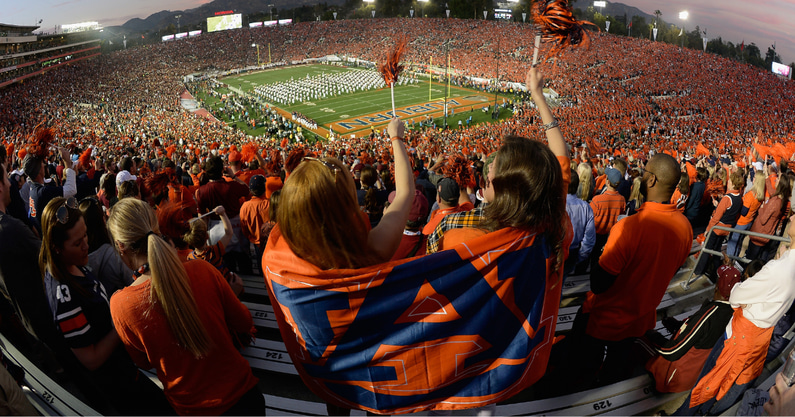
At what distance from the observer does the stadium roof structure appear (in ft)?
182

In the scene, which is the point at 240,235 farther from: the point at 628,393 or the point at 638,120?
the point at 638,120

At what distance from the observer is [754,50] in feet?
257

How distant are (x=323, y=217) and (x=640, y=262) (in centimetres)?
222

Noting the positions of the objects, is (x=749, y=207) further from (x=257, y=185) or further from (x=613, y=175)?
(x=257, y=185)

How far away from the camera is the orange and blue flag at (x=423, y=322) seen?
194 cm

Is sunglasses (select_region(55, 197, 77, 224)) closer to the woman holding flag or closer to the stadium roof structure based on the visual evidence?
the woman holding flag

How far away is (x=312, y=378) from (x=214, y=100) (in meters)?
48.6

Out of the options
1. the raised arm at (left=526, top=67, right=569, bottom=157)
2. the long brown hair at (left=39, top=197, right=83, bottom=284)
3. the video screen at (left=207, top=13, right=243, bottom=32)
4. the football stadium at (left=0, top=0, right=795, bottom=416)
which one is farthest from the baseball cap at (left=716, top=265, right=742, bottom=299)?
the video screen at (left=207, top=13, right=243, bottom=32)

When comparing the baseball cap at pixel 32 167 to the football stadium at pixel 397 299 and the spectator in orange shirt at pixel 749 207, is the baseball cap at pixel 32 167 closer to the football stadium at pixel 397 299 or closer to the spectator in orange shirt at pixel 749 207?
the football stadium at pixel 397 299

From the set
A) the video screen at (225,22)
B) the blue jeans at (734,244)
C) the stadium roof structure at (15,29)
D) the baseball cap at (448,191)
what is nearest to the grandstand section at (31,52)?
the stadium roof structure at (15,29)

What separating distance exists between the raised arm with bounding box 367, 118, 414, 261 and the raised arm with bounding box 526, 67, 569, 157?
0.97m

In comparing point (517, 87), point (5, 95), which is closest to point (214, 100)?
point (5, 95)

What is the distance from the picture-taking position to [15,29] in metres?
59.2

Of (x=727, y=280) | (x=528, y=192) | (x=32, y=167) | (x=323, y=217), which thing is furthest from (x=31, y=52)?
(x=727, y=280)
